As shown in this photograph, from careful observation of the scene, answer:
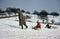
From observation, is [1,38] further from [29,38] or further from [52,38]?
[52,38]

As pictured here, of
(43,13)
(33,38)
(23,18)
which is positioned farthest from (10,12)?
(33,38)

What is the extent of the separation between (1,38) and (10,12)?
29326mm

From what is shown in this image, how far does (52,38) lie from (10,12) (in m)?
29.3

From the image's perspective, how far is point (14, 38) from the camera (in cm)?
622

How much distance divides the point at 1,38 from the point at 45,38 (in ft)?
5.38

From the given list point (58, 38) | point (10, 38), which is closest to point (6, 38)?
point (10, 38)

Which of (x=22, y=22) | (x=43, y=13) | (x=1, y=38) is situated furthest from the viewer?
(x=43, y=13)

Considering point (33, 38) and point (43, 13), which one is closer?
point (33, 38)

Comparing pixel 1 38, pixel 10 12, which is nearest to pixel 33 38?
pixel 1 38

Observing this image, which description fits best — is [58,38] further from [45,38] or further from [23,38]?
[23,38]

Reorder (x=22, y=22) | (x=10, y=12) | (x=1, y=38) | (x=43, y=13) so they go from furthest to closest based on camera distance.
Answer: (x=43, y=13) < (x=10, y=12) < (x=22, y=22) < (x=1, y=38)

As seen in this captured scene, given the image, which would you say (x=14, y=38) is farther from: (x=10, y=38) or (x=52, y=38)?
(x=52, y=38)

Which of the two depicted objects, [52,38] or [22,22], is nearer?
[52,38]

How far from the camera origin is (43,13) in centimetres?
3822
